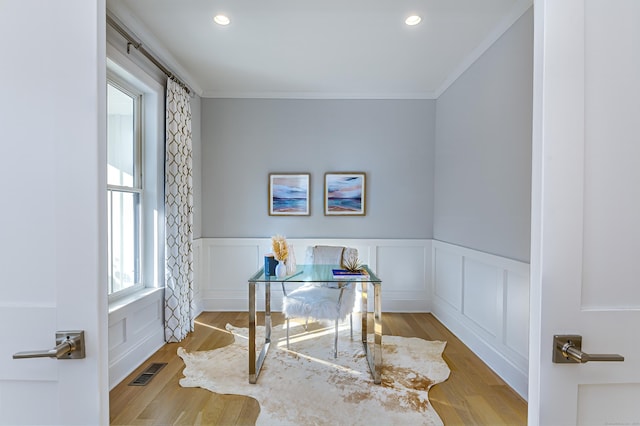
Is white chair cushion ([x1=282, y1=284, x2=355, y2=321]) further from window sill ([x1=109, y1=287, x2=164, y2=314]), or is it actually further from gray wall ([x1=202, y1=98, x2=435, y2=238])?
gray wall ([x1=202, y1=98, x2=435, y2=238])

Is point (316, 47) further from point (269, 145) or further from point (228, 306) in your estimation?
point (228, 306)

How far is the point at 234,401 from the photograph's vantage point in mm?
2188

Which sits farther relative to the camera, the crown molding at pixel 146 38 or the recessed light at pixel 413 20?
the recessed light at pixel 413 20

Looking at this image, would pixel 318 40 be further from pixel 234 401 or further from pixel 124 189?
pixel 234 401

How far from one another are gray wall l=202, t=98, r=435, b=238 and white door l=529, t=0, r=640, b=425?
3.34m

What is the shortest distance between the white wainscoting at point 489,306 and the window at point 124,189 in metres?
3.20

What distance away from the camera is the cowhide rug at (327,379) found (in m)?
2.04

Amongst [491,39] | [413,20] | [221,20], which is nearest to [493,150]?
[491,39]

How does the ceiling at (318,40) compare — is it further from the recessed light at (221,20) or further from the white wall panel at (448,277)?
the white wall panel at (448,277)

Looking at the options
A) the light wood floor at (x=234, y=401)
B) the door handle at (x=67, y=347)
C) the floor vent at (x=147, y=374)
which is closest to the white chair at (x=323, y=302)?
the light wood floor at (x=234, y=401)

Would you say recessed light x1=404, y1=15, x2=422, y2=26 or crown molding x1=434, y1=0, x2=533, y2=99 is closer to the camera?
crown molding x1=434, y1=0, x2=533, y2=99

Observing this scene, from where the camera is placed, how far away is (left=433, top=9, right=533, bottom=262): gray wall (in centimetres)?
232

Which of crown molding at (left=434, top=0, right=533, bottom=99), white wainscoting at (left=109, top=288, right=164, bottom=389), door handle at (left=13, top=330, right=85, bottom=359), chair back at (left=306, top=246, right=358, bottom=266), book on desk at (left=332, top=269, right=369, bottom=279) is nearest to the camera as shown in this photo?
door handle at (left=13, top=330, right=85, bottom=359)

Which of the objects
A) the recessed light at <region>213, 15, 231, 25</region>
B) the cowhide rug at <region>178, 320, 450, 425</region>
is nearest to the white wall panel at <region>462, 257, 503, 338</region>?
the cowhide rug at <region>178, 320, 450, 425</region>
